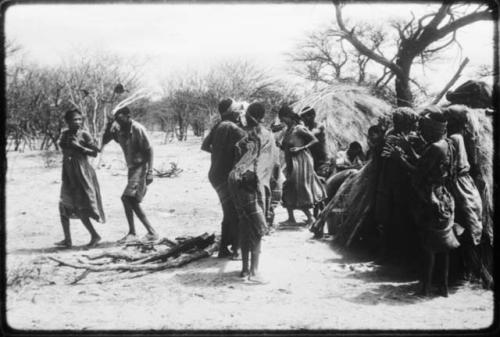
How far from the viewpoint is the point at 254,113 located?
5.10 meters

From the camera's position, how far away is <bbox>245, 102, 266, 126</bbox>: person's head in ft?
16.7

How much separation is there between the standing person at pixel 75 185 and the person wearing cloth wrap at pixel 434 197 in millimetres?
4071

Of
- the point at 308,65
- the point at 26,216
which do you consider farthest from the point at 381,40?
the point at 26,216

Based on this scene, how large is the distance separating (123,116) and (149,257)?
2147 millimetres

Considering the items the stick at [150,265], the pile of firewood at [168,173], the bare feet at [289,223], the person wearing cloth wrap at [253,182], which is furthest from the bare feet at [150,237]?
the pile of firewood at [168,173]

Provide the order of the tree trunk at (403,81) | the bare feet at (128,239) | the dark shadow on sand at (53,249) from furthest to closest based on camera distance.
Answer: the tree trunk at (403,81) < the bare feet at (128,239) < the dark shadow on sand at (53,249)

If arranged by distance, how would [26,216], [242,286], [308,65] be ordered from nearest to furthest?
1. [242,286]
2. [26,216]
3. [308,65]

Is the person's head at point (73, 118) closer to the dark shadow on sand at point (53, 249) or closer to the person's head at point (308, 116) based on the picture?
the dark shadow on sand at point (53, 249)

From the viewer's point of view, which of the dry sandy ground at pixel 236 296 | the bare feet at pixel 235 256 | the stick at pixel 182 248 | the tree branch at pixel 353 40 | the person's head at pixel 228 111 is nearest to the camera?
the dry sandy ground at pixel 236 296

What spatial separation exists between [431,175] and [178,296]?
8.64 feet

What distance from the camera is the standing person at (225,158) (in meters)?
5.61

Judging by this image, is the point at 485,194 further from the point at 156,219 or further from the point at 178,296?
the point at 156,219

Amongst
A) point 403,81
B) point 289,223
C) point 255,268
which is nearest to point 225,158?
point 255,268

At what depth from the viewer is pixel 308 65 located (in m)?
24.7
